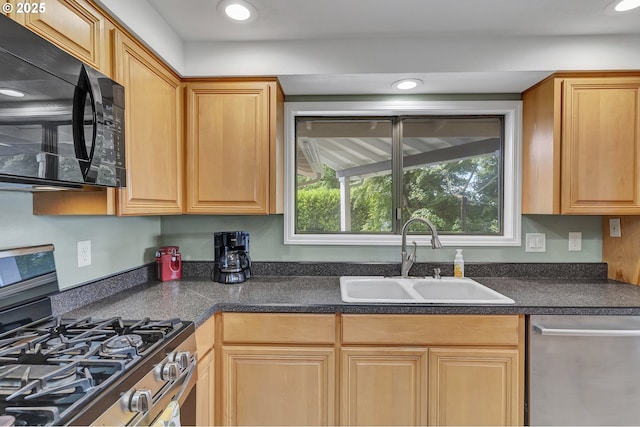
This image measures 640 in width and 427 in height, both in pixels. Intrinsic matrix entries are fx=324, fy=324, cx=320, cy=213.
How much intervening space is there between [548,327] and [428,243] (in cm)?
78

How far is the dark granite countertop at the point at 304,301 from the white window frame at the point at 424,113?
1.13ft

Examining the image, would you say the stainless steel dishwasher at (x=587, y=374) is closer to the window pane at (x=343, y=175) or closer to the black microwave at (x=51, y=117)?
the window pane at (x=343, y=175)

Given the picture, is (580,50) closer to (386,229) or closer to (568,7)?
(568,7)

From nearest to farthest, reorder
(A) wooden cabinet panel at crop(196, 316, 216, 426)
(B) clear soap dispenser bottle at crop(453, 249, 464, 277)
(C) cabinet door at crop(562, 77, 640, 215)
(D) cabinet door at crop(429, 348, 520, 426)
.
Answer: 1. (A) wooden cabinet panel at crop(196, 316, 216, 426)
2. (D) cabinet door at crop(429, 348, 520, 426)
3. (C) cabinet door at crop(562, 77, 640, 215)
4. (B) clear soap dispenser bottle at crop(453, 249, 464, 277)

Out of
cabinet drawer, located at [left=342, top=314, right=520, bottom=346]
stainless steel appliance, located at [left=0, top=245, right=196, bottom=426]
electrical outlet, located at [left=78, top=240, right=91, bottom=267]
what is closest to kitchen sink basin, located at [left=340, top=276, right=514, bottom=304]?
cabinet drawer, located at [left=342, top=314, right=520, bottom=346]

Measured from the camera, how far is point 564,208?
5.70 ft

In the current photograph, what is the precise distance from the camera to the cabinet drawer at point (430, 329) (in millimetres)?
1443

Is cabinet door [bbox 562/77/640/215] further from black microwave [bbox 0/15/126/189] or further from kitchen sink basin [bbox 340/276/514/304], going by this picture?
black microwave [bbox 0/15/126/189]

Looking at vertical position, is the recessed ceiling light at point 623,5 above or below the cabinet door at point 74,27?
above

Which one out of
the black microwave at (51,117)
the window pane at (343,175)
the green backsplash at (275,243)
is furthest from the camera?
the window pane at (343,175)

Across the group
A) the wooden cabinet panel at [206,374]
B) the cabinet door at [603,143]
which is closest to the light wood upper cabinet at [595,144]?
the cabinet door at [603,143]

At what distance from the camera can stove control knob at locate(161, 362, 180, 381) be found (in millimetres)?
981

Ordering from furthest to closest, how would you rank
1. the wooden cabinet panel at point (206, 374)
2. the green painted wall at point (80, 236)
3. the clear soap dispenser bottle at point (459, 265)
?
the clear soap dispenser bottle at point (459, 265) → the wooden cabinet panel at point (206, 374) → the green painted wall at point (80, 236)

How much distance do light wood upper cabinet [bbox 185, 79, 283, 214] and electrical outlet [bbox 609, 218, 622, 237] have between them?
2.03 metres
